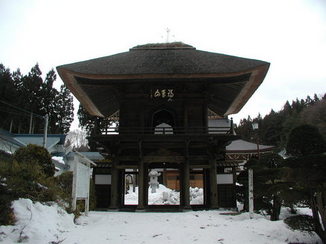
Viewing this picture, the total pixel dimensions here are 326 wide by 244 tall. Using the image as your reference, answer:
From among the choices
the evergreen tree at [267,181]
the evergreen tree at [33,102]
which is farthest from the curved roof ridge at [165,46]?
the evergreen tree at [33,102]

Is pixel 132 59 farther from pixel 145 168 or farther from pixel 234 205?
pixel 234 205

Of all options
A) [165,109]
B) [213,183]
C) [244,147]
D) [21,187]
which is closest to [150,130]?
[165,109]

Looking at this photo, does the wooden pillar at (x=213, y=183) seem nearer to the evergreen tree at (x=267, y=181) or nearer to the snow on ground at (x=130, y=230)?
the evergreen tree at (x=267, y=181)

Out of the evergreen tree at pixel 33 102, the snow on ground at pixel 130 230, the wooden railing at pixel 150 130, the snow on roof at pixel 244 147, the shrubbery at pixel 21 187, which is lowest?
the snow on ground at pixel 130 230

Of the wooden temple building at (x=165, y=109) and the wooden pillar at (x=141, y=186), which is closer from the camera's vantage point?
the wooden temple building at (x=165, y=109)

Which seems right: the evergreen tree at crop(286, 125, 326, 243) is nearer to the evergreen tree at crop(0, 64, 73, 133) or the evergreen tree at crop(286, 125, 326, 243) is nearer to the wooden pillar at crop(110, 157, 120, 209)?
the wooden pillar at crop(110, 157, 120, 209)

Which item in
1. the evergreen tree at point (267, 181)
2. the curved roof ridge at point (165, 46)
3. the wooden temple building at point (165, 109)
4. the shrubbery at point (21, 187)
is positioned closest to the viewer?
the shrubbery at point (21, 187)

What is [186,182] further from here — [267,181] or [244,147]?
[244,147]

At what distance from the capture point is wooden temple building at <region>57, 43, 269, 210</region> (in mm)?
14680

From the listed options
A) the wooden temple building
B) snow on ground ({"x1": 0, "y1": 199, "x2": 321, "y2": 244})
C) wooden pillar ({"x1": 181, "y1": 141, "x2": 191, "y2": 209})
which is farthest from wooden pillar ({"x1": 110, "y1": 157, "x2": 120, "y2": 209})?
snow on ground ({"x1": 0, "y1": 199, "x2": 321, "y2": 244})

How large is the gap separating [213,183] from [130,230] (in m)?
7.23

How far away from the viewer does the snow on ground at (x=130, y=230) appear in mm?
7117

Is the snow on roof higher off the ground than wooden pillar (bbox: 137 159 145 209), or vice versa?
the snow on roof

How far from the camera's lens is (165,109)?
54.6ft
